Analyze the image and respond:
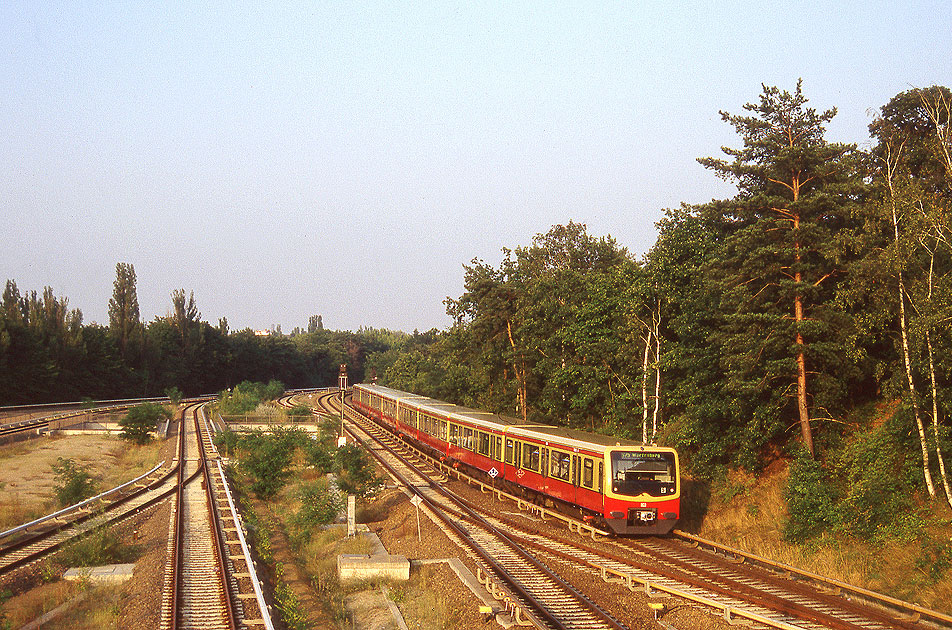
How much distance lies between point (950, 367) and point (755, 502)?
25.5 ft

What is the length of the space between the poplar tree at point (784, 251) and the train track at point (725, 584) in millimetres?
5012

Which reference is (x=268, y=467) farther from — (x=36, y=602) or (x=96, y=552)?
(x=36, y=602)

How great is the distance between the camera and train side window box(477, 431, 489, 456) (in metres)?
25.9

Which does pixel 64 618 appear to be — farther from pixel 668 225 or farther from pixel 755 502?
pixel 668 225

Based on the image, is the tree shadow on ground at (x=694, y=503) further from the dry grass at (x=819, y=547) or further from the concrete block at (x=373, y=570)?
the concrete block at (x=373, y=570)

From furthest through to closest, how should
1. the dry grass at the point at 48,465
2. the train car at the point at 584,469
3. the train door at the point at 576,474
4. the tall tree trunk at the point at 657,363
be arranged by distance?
the tall tree trunk at the point at 657,363 < the dry grass at the point at 48,465 < the train door at the point at 576,474 < the train car at the point at 584,469

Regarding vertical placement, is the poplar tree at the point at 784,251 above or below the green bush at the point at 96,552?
above

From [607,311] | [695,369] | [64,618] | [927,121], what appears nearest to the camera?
[64,618]

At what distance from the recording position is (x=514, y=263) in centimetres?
4928

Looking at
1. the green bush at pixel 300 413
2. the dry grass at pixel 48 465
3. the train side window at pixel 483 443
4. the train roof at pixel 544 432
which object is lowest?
the dry grass at pixel 48 465

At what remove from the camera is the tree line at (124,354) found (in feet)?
202

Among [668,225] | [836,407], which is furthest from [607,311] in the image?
[836,407]

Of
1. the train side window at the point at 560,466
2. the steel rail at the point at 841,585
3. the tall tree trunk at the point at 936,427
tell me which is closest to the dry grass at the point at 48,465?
the train side window at the point at 560,466

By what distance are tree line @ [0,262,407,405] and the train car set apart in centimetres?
4884
